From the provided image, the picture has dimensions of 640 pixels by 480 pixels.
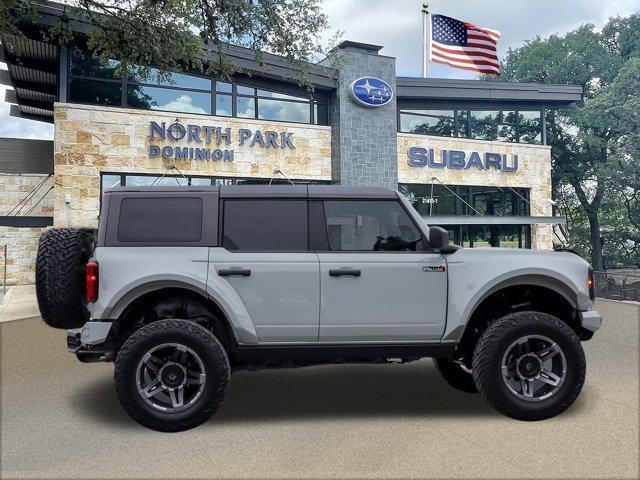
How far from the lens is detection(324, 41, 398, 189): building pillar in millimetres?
19641

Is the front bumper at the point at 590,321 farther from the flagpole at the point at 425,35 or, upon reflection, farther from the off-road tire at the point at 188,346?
the flagpole at the point at 425,35

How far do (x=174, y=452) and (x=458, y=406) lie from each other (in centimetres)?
254

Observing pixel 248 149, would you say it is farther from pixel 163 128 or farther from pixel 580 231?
pixel 580 231

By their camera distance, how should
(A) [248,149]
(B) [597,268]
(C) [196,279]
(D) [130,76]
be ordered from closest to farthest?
(C) [196,279], (D) [130,76], (A) [248,149], (B) [597,268]

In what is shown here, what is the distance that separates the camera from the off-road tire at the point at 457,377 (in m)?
5.48

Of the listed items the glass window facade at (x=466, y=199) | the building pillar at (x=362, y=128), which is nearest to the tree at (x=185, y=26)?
the building pillar at (x=362, y=128)

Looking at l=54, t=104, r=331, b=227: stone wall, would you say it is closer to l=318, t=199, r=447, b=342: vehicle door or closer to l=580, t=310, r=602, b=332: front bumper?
l=318, t=199, r=447, b=342: vehicle door

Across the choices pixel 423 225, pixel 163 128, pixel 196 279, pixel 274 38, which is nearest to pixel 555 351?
pixel 423 225

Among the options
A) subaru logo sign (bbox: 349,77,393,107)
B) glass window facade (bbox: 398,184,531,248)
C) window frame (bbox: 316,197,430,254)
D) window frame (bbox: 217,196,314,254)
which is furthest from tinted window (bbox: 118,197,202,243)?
glass window facade (bbox: 398,184,531,248)

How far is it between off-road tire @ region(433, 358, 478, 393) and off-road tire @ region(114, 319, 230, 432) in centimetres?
247

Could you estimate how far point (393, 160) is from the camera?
20625mm

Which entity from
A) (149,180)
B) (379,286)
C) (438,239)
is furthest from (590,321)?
(149,180)

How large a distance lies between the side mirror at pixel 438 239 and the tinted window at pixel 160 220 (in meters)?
1.98

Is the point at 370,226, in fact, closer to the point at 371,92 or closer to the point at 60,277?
the point at 60,277
